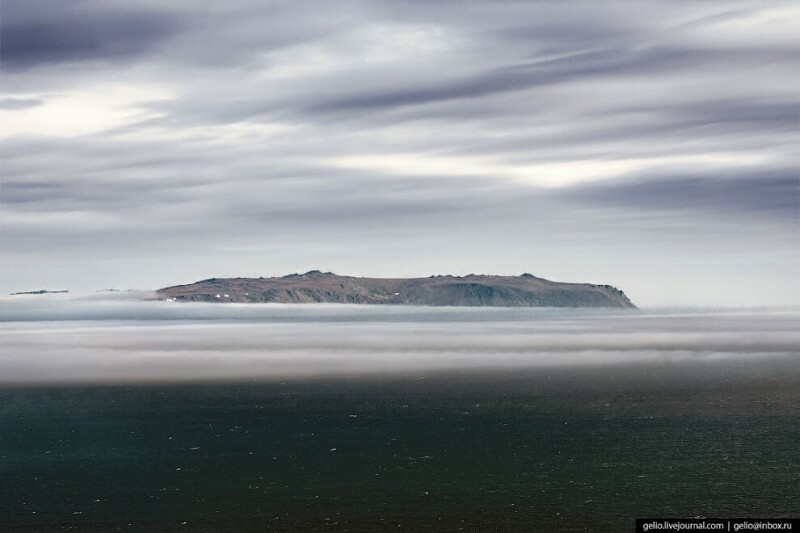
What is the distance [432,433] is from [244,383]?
20.6m

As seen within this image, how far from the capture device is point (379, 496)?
2467 cm

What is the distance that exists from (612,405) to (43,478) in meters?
23.7

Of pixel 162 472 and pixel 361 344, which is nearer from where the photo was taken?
pixel 162 472

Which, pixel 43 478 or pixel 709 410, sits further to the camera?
pixel 709 410

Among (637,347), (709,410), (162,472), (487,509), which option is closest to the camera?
(487,509)

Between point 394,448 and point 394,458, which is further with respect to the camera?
point 394,448

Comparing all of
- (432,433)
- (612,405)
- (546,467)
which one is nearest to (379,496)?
(546,467)

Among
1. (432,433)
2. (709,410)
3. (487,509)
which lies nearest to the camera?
(487,509)

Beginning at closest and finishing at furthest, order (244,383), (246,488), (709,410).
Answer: (246,488), (709,410), (244,383)

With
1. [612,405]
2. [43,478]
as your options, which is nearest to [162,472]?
[43,478]

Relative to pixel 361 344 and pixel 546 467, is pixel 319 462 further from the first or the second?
pixel 361 344

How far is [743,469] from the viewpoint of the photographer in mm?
27156

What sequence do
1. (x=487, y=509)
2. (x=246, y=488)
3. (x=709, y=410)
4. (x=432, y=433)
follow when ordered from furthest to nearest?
(x=709, y=410), (x=432, y=433), (x=246, y=488), (x=487, y=509)

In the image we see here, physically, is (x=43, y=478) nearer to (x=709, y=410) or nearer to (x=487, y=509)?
(x=487, y=509)
